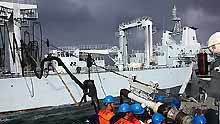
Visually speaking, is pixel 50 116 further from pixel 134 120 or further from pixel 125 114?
pixel 134 120

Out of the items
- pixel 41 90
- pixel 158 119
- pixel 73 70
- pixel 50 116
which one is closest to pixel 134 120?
pixel 158 119

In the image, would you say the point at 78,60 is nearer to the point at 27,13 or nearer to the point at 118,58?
the point at 118,58

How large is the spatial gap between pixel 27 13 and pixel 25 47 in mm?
6840

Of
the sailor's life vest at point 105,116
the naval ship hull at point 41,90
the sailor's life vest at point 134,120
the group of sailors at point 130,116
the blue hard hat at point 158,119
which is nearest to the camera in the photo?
the blue hard hat at point 158,119

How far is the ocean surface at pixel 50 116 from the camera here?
22.2 meters

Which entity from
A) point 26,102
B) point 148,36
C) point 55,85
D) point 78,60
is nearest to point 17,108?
point 26,102

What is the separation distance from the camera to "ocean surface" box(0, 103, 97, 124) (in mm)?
22197

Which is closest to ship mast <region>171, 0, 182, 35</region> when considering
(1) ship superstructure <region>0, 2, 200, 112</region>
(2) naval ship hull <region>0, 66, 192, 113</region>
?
(1) ship superstructure <region>0, 2, 200, 112</region>

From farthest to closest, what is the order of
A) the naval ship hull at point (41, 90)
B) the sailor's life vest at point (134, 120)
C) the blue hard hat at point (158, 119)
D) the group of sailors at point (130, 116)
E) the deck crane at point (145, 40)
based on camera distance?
the deck crane at point (145, 40)
the naval ship hull at point (41, 90)
the sailor's life vest at point (134, 120)
the group of sailors at point (130, 116)
the blue hard hat at point (158, 119)

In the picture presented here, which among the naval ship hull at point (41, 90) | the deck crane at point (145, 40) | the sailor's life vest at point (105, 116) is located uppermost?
the deck crane at point (145, 40)

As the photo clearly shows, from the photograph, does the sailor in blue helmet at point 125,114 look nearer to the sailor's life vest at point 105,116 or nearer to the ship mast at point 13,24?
the sailor's life vest at point 105,116

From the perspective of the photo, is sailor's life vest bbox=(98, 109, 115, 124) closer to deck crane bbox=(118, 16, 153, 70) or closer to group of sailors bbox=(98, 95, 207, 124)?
group of sailors bbox=(98, 95, 207, 124)

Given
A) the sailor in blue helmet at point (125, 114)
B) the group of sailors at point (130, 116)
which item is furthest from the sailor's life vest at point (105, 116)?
the sailor in blue helmet at point (125, 114)

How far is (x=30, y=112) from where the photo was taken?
28.5 metres
